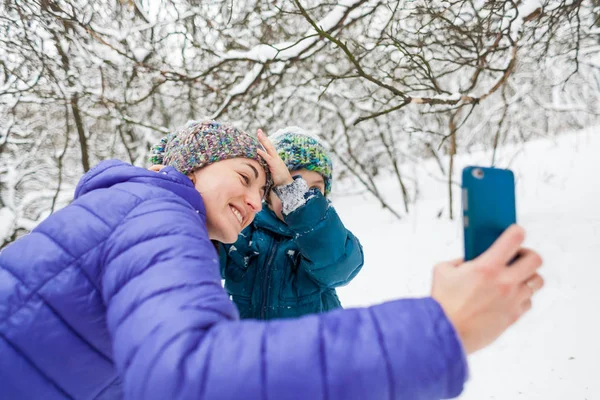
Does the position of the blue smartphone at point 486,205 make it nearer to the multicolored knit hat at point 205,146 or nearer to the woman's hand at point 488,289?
the woman's hand at point 488,289

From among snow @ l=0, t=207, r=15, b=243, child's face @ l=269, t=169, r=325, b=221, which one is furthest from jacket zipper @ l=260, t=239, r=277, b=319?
snow @ l=0, t=207, r=15, b=243

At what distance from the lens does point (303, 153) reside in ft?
5.79

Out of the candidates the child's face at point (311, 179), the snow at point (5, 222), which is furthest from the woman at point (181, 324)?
the snow at point (5, 222)

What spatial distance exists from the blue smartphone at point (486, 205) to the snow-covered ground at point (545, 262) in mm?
2059

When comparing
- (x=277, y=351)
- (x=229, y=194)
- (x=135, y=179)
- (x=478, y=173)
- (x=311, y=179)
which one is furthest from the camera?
(x=311, y=179)

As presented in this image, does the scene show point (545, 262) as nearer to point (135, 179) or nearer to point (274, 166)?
point (274, 166)

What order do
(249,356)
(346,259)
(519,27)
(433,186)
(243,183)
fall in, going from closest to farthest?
(249,356) → (243,183) → (346,259) → (519,27) → (433,186)

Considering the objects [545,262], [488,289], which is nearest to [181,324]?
[488,289]

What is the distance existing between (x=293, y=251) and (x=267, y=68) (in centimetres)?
203

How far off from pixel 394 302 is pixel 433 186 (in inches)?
259

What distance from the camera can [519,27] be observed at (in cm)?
254

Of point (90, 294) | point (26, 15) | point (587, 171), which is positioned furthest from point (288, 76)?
point (90, 294)

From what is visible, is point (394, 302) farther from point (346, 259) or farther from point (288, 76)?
point (288, 76)

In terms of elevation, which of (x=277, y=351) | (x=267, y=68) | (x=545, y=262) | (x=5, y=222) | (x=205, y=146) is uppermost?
(x=267, y=68)
